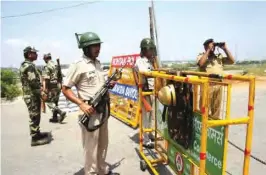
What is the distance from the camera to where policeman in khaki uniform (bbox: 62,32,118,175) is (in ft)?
11.6

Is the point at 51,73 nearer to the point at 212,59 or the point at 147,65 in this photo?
the point at 147,65

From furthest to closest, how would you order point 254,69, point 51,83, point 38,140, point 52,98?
point 254,69 < point 51,83 < point 52,98 < point 38,140

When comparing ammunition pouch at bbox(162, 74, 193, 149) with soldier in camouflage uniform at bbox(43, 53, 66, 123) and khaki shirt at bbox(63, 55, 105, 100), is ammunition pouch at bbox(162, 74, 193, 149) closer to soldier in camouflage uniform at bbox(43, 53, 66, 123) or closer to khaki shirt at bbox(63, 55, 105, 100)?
khaki shirt at bbox(63, 55, 105, 100)

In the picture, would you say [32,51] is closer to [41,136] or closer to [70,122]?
[41,136]

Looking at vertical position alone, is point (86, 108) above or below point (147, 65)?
below

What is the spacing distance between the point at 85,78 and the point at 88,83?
0.09m

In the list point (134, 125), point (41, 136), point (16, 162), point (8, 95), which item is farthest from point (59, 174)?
point (8, 95)

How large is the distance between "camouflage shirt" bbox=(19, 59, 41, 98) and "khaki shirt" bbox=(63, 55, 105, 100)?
2.42 m

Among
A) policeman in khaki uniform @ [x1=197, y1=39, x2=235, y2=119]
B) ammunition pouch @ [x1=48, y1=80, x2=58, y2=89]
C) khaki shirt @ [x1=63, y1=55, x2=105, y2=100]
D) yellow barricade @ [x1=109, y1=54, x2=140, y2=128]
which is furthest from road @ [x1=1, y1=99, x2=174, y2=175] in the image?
policeman in khaki uniform @ [x1=197, y1=39, x2=235, y2=119]

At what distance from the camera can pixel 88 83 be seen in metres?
3.64

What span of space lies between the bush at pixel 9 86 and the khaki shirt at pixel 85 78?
10.2 metres

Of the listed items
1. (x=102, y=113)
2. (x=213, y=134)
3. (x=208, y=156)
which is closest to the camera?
(x=213, y=134)

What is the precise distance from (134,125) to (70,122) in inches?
88.9

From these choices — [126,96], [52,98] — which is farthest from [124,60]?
[52,98]
